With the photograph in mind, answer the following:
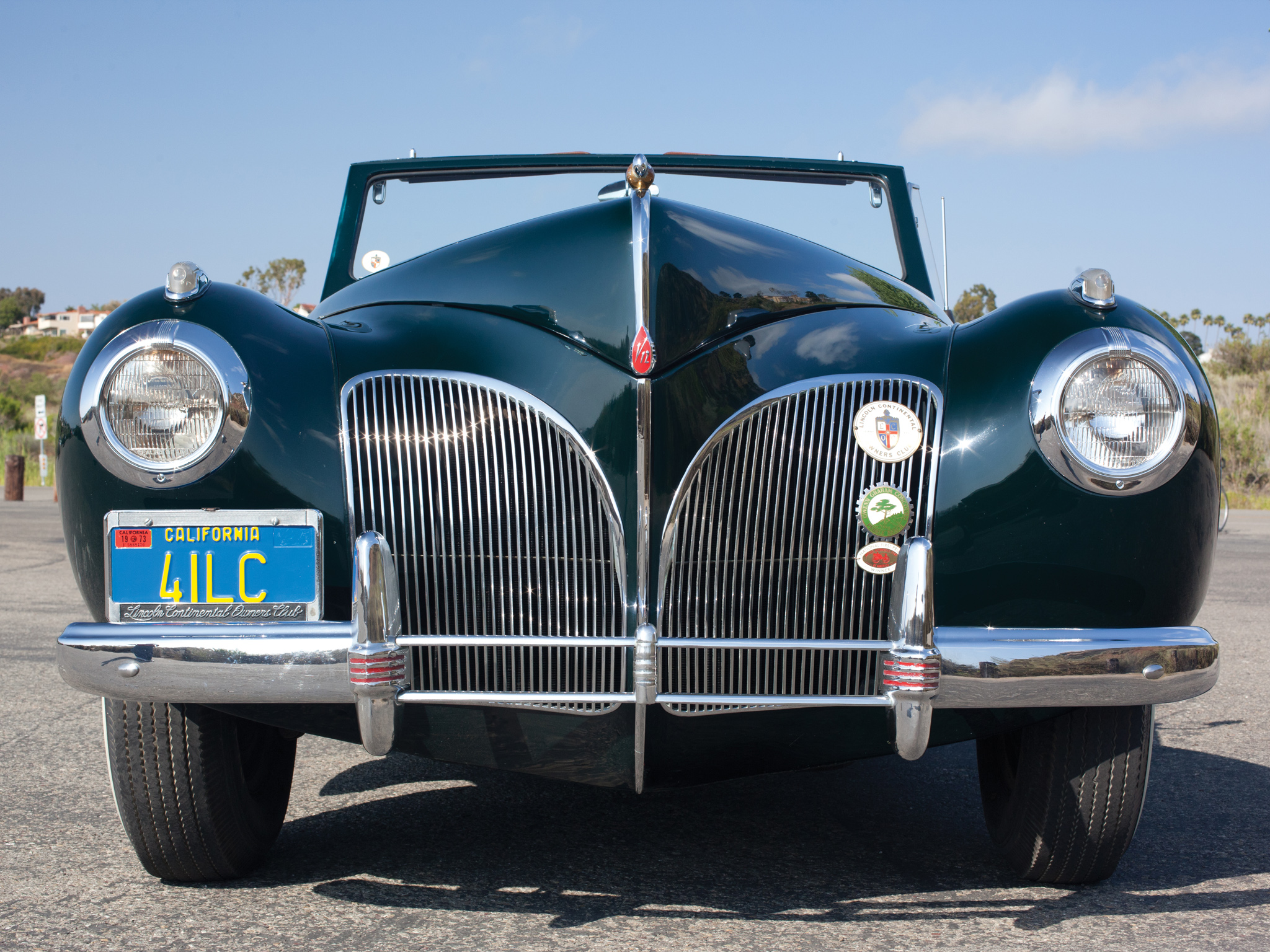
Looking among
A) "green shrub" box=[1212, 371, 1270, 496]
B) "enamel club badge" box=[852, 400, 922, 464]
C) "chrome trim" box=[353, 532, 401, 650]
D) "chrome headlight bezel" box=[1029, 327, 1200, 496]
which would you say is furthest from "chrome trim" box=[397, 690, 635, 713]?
"green shrub" box=[1212, 371, 1270, 496]

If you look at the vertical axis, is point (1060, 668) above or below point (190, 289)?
below

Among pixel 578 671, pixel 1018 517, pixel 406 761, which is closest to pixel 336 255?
pixel 406 761

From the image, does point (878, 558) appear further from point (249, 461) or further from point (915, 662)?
point (249, 461)

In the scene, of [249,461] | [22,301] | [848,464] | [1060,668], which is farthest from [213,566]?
[22,301]

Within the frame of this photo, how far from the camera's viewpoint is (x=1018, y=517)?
206cm

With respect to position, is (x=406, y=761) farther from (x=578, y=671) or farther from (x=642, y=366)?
(x=642, y=366)

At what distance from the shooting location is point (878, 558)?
207 centimetres

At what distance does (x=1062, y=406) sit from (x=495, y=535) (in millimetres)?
1074

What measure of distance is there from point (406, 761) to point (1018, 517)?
6.97 ft

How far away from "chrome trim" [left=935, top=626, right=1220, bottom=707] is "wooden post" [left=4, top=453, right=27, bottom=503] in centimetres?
1751

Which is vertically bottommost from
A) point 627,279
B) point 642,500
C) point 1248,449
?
point 1248,449

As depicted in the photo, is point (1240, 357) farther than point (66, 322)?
No

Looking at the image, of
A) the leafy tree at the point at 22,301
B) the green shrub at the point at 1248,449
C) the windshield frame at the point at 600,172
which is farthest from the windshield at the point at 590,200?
the leafy tree at the point at 22,301

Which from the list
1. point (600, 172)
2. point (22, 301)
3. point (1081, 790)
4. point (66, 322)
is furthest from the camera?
point (66, 322)
